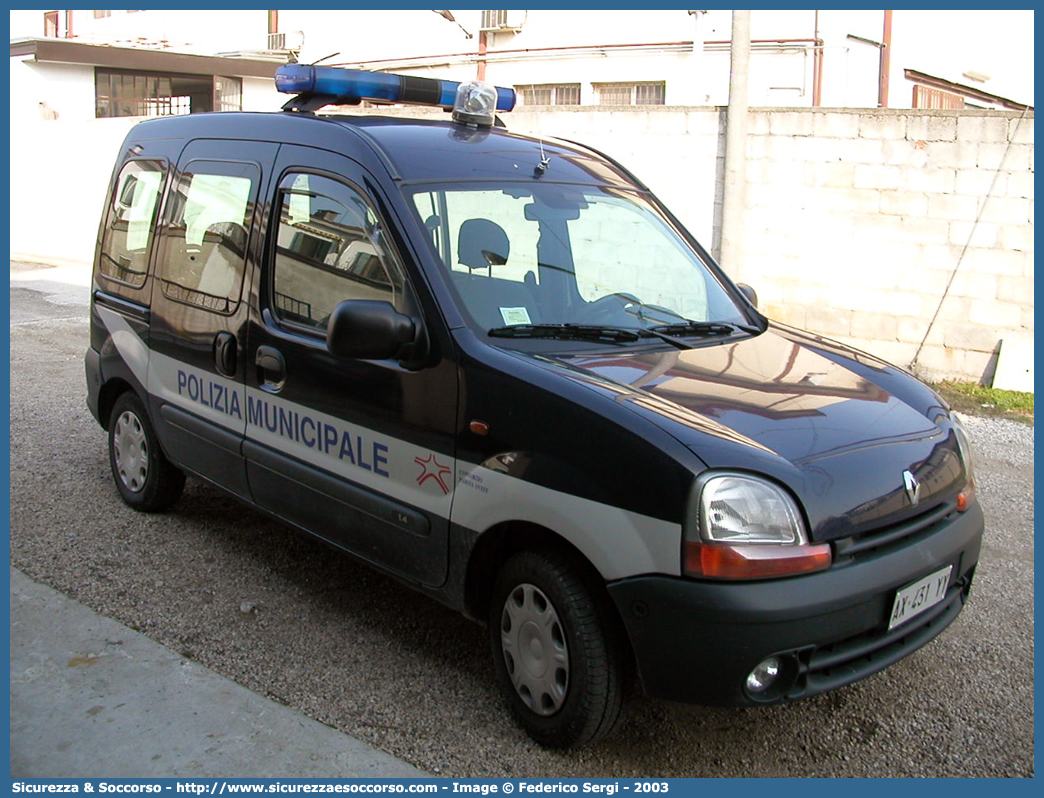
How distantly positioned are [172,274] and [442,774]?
109 inches

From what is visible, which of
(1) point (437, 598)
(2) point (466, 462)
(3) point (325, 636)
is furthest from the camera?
(3) point (325, 636)

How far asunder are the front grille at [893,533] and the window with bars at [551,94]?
17.9 m

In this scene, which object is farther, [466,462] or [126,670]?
[126,670]

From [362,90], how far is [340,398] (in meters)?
1.56

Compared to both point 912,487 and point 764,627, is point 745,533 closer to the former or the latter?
point 764,627

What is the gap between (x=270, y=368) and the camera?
13.7 feet

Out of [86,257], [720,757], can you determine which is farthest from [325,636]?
[86,257]

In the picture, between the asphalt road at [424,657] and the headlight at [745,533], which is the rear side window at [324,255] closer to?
the asphalt road at [424,657]

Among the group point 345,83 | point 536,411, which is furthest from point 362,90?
point 536,411

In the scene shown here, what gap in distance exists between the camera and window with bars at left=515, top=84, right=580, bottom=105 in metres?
20.3

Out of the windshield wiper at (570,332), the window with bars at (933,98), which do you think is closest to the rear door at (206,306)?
the windshield wiper at (570,332)

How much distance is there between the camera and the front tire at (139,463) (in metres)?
5.19

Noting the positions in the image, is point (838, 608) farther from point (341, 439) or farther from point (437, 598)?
point (341, 439)

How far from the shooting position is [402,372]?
3.58 meters
